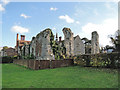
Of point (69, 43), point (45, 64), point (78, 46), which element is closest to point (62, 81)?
point (45, 64)

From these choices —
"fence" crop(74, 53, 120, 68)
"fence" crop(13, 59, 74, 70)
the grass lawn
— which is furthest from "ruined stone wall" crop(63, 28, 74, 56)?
the grass lawn

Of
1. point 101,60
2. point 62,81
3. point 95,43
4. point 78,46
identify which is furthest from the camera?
point 78,46

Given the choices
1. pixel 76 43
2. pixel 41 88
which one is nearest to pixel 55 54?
pixel 76 43

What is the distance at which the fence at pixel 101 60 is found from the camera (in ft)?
32.0

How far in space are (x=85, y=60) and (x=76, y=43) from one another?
1474cm

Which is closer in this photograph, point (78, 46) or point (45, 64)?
point (45, 64)

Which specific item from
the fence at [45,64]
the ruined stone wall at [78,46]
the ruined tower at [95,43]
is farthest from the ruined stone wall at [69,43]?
the ruined stone wall at [78,46]

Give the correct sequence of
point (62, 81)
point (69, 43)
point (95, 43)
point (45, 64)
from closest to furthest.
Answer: point (62, 81), point (45, 64), point (95, 43), point (69, 43)

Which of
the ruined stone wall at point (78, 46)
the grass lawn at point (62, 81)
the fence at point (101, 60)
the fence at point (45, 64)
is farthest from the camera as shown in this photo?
the ruined stone wall at point (78, 46)

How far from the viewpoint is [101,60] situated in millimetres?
10797

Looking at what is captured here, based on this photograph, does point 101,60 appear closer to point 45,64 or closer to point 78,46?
point 45,64

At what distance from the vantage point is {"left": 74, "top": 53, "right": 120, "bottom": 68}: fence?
9745mm

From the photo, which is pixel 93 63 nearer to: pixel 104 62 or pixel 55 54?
pixel 104 62

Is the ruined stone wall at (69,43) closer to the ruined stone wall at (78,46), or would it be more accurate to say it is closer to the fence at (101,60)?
the fence at (101,60)
